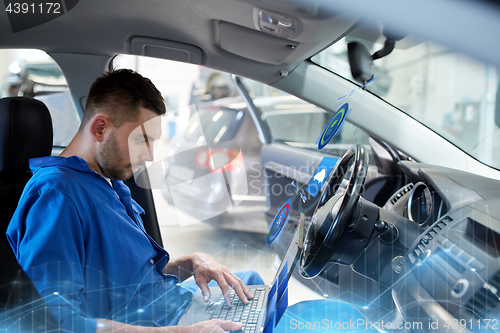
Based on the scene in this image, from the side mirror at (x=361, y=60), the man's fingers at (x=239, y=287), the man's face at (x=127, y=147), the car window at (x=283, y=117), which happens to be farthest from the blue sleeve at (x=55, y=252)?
the car window at (x=283, y=117)

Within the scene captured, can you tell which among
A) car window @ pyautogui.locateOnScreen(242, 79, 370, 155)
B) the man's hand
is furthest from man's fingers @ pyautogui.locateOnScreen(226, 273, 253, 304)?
car window @ pyautogui.locateOnScreen(242, 79, 370, 155)

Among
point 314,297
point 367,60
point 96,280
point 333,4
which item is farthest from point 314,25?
point 96,280

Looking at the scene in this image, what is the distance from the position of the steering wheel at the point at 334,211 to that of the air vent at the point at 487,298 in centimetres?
36

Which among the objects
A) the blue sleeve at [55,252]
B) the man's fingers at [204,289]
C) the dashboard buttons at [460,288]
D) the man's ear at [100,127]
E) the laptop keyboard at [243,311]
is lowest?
the man's fingers at [204,289]

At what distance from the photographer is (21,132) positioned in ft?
3.53

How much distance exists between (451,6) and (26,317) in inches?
35.1

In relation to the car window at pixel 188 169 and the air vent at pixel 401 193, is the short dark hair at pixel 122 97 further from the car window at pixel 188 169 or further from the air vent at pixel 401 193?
the air vent at pixel 401 193

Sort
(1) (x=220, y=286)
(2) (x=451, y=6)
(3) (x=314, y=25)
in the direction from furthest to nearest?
(1) (x=220, y=286)
(3) (x=314, y=25)
(2) (x=451, y=6)

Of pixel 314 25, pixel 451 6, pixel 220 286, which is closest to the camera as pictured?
pixel 451 6

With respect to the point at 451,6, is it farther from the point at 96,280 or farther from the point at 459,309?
the point at 96,280

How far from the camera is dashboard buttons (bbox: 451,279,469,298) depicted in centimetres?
68

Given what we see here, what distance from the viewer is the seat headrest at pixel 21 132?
3.46 feet

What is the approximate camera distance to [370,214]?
1082mm

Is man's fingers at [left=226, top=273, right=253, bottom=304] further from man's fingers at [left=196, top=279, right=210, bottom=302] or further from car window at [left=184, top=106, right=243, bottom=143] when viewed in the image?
car window at [left=184, top=106, right=243, bottom=143]
